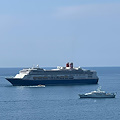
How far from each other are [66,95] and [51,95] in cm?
326

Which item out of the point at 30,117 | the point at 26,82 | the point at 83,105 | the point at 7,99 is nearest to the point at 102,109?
the point at 83,105

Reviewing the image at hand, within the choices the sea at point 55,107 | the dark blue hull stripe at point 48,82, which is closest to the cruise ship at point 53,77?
the dark blue hull stripe at point 48,82

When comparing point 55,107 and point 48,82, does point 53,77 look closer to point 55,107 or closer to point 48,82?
point 48,82

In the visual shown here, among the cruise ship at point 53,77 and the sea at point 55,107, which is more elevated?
the cruise ship at point 53,77

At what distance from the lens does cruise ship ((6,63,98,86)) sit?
129 meters

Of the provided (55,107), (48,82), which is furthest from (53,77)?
(55,107)

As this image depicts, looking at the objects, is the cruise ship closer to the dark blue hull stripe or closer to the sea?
the dark blue hull stripe

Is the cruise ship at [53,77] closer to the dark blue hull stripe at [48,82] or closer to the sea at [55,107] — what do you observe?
the dark blue hull stripe at [48,82]

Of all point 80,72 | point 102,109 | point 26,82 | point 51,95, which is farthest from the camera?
point 80,72

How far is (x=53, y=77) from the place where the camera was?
5241 inches

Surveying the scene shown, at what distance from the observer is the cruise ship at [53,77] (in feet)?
422

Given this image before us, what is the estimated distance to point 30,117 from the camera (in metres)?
69.6

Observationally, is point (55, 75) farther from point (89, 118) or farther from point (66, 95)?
point (89, 118)

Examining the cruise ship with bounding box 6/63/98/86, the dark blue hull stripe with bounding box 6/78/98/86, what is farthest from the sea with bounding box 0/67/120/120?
the cruise ship with bounding box 6/63/98/86
